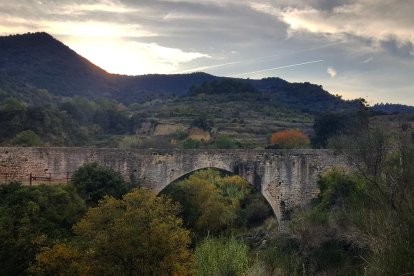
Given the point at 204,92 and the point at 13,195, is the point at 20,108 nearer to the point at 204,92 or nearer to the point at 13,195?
the point at 13,195

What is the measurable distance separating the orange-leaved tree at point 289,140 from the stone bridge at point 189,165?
14733 millimetres

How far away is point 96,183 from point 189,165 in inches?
178

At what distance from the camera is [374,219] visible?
9633 millimetres

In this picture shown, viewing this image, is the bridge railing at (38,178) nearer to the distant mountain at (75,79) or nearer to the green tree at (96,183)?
the green tree at (96,183)

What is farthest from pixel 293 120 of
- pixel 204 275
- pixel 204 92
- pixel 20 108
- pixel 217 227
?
pixel 204 275

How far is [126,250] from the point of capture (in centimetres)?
1165

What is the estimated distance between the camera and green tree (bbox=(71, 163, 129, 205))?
1933 cm

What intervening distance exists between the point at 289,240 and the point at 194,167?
569 cm

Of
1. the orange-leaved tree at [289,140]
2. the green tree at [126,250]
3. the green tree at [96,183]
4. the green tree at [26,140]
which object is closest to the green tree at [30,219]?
the green tree at [96,183]

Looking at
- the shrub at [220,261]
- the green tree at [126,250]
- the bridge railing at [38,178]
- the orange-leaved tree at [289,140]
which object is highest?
the orange-leaved tree at [289,140]

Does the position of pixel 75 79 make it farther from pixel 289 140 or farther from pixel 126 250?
pixel 126 250

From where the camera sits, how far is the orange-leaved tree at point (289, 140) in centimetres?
3878

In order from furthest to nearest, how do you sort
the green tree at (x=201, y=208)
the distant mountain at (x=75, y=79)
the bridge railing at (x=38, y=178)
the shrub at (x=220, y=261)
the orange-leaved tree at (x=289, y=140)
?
1. the distant mountain at (x=75, y=79)
2. the orange-leaved tree at (x=289, y=140)
3. the green tree at (x=201, y=208)
4. the bridge railing at (x=38, y=178)
5. the shrub at (x=220, y=261)

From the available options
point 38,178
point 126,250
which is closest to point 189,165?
point 38,178
